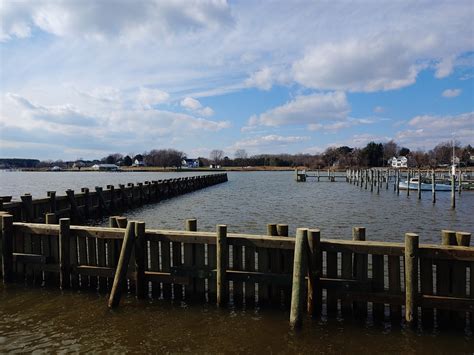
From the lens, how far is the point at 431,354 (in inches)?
258

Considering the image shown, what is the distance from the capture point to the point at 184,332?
7344 millimetres

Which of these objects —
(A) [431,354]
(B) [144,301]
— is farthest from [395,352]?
(B) [144,301]

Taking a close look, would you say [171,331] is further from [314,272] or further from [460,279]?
[460,279]

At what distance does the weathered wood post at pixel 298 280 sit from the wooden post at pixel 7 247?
7219mm

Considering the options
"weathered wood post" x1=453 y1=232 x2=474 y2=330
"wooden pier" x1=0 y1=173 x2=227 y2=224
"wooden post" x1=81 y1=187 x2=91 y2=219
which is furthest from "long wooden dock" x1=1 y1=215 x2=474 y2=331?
"wooden post" x1=81 y1=187 x2=91 y2=219

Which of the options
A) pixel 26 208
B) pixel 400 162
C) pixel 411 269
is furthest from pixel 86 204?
pixel 400 162

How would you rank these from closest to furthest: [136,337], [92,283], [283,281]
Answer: [136,337]
[283,281]
[92,283]

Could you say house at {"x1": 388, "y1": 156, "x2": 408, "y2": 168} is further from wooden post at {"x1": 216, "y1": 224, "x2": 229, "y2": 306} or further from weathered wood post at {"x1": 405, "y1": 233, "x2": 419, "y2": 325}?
wooden post at {"x1": 216, "y1": 224, "x2": 229, "y2": 306}

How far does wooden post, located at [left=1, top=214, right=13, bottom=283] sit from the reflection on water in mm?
1331

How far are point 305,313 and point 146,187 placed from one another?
29.7 metres

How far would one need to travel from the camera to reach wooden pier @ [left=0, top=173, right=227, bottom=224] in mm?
16469

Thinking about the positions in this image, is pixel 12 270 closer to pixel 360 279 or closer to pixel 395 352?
pixel 360 279

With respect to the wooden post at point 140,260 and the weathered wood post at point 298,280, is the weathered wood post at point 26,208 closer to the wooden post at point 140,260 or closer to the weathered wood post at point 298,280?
the wooden post at point 140,260

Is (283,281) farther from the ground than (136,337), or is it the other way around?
(283,281)
